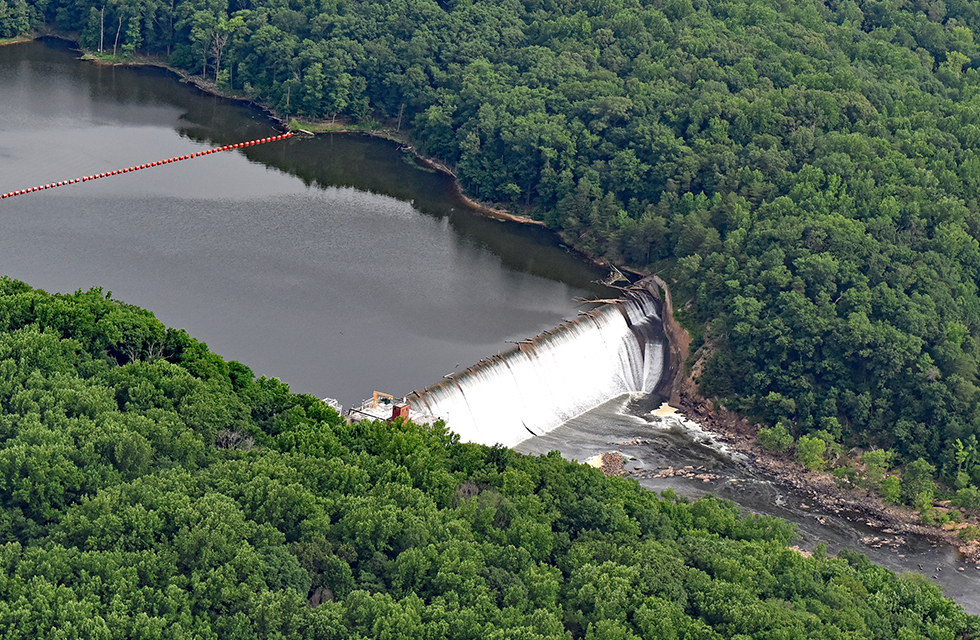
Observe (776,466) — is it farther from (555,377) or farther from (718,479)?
(555,377)

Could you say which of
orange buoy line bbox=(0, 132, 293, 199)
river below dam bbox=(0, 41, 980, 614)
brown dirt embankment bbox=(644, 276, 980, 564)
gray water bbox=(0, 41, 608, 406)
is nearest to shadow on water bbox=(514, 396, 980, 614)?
river below dam bbox=(0, 41, 980, 614)

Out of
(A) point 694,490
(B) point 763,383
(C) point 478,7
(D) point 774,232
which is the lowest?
(A) point 694,490

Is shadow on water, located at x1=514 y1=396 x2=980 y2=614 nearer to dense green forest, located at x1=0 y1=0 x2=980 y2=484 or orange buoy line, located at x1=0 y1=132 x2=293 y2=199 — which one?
dense green forest, located at x1=0 y1=0 x2=980 y2=484

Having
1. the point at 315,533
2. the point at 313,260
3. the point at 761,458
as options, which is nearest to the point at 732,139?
the point at 761,458

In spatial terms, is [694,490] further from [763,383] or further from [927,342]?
[927,342]

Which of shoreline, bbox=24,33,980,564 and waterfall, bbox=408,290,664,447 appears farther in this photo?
waterfall, bbox=408,290,664,447

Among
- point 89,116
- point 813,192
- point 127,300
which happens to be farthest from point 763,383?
point 89,116
